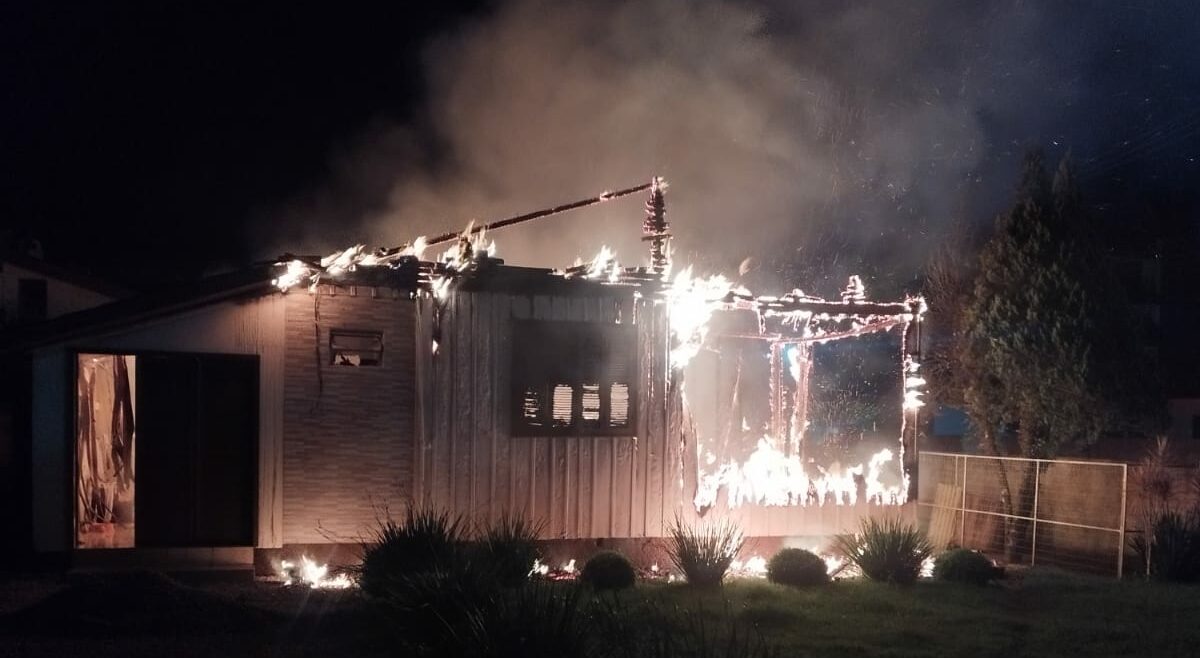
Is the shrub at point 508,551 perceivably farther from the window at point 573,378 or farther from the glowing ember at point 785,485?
the glowing ember at point 785,485

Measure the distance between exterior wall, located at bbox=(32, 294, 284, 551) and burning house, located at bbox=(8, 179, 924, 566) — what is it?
2 cm

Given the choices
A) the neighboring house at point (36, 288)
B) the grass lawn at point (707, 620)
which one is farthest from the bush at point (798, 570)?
the neighboring house at point (36, 288)

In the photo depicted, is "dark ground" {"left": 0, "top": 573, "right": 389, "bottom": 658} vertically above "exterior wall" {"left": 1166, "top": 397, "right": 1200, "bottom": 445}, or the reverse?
"dark ground" {"left": 0, "top": 573, "right": 389, "bottom": 658}

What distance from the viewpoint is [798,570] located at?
1224cm

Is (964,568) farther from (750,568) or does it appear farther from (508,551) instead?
(508,551)

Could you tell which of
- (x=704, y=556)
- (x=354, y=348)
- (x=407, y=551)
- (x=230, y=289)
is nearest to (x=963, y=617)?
(x=704, y=556)

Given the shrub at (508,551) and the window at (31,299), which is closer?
the shrub at (508,551)

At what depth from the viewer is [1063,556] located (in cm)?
1565

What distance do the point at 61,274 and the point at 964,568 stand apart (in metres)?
22.0

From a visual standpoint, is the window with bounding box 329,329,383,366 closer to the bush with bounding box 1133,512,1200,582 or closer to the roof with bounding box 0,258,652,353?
the roof with bounding box 0,258,652,353

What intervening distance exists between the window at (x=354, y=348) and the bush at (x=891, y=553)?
5.86 m

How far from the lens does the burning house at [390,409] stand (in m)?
11.5

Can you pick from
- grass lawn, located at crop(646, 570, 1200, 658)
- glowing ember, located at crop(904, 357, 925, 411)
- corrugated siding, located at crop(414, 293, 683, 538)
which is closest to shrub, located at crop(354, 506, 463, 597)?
corrugated siding, located at crop(414, 293, 683, 538)

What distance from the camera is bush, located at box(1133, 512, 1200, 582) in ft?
46.2
